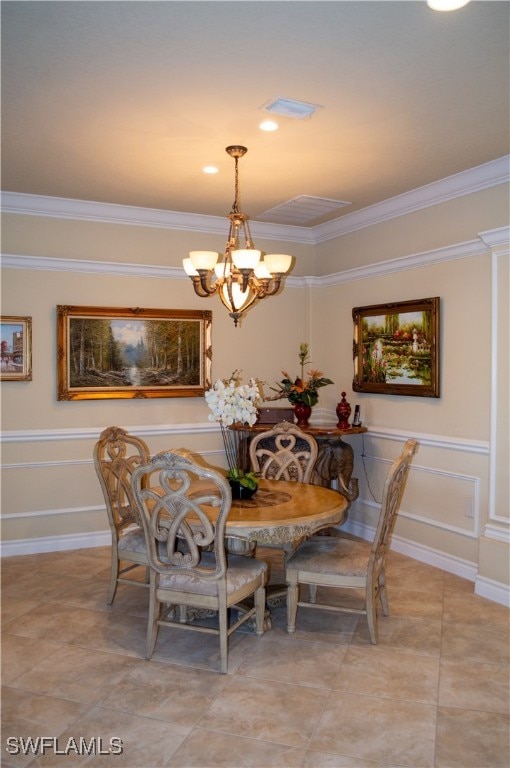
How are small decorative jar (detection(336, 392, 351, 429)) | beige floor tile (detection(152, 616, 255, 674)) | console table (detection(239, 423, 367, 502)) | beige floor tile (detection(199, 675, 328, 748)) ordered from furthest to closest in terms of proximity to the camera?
small decorative jar (detection(336, 392, 351, 429)) < console table (detection(239, 423, 367, 502)) < beige floor tile (detection(152, 616, 255, 674)) < beige floor tile (detection(199, 675, 328, 748))

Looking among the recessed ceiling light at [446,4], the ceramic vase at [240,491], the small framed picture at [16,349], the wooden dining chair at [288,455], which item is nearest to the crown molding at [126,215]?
the small framed picture at [16,349]

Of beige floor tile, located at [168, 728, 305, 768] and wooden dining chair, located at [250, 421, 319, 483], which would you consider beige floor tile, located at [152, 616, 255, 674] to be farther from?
wooden dining chair, located at [250, 421, 319, 483]

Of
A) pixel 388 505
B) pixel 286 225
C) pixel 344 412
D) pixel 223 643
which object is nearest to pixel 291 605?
pixel 223 643

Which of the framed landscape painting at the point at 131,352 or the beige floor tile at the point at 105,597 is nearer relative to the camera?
the beige floor tile at the point at 105,597

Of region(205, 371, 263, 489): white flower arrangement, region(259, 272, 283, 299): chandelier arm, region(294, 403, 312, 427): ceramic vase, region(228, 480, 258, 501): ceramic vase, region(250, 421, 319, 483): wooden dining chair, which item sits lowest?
region(228, 480, 258, 501): ceramic vase

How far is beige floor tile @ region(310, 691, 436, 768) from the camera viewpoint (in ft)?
7.36

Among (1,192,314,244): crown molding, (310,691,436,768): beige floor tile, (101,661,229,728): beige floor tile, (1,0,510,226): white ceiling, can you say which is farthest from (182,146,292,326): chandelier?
(310,691,436,768): beige floor tile

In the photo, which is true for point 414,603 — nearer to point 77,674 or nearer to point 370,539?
point 370,539

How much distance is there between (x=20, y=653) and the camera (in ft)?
Answer: 9.95

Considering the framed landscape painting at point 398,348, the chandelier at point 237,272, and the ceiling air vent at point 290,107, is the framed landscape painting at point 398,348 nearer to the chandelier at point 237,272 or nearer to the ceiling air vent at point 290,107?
the chandelier at point 237,272

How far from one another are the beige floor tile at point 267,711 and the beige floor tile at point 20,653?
3.27 feet

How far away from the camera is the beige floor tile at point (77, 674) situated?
2.66 m

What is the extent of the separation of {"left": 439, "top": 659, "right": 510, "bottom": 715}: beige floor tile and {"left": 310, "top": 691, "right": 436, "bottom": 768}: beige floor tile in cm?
16

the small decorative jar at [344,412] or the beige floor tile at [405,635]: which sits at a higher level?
the small decorative jar at [344,412]
